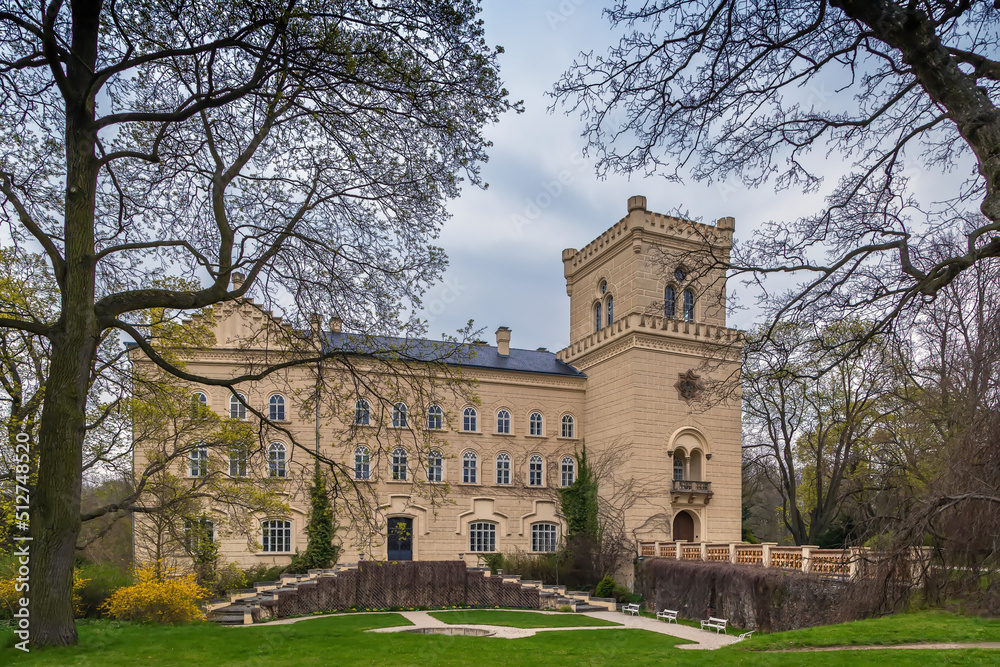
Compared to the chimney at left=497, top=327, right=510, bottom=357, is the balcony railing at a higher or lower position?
lower

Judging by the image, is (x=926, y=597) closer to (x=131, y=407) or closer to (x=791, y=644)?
(x=791, y=644)

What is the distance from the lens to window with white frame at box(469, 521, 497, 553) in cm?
3341

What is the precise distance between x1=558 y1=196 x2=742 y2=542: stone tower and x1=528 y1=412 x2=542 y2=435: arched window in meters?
2.52

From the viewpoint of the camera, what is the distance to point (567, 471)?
3612cm

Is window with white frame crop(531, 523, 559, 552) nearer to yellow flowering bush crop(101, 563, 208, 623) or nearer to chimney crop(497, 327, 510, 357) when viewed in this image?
chimney crop(497, 327, 510, 357)

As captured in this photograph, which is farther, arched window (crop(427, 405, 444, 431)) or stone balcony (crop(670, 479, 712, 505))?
stone balcony (crop(670, 479, 712, 505))

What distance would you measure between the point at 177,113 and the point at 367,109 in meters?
2.59

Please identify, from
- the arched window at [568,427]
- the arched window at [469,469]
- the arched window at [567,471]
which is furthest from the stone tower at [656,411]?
the arched window at [469,469]

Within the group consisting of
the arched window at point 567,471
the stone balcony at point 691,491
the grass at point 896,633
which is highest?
the arched window at point 567,471

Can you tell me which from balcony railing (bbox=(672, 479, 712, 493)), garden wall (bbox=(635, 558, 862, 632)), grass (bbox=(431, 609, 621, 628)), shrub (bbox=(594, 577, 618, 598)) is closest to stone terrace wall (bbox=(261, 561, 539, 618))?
grass (bbox=(431, 609, 621, 628))

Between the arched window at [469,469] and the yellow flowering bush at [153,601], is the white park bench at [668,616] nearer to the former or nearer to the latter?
the arched window at [469,469]

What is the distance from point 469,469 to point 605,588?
8512 millimetres

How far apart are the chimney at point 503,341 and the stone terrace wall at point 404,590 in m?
12.0

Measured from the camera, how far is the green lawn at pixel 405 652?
30.6ft
